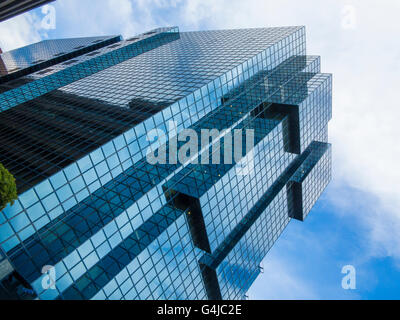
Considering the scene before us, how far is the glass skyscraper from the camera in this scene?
26.2 metres

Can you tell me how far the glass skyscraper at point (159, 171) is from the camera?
2617 centimetres

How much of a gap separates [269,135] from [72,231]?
116 feet

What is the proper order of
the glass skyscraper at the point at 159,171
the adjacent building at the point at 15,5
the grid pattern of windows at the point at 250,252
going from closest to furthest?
1. the glass skyscraper at the point at 159,171
2. the grid pattern of windows at the point at 250,252
3. the adjacent building at the point at 15,5

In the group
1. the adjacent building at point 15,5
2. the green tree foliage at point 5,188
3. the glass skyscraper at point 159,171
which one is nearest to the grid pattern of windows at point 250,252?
the glass skyscraper at point 159,171

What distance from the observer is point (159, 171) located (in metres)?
35.7

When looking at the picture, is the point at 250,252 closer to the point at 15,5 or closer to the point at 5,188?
the point at 5,188

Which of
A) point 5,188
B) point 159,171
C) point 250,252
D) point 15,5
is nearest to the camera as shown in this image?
point 5,188

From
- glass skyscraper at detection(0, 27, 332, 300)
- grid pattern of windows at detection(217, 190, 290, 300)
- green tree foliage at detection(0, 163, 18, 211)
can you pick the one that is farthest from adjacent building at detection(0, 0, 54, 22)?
grid pattern of windows at detection(217, 190, 290, 300)

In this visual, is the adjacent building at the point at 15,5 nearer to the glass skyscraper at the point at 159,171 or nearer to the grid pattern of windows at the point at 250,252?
the glass skyscraper at the point at 159,171

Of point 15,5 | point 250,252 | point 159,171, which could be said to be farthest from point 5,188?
point 15,5

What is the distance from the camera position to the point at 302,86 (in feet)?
193

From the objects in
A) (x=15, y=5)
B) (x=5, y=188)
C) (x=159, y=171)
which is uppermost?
(x=15, y=5)
